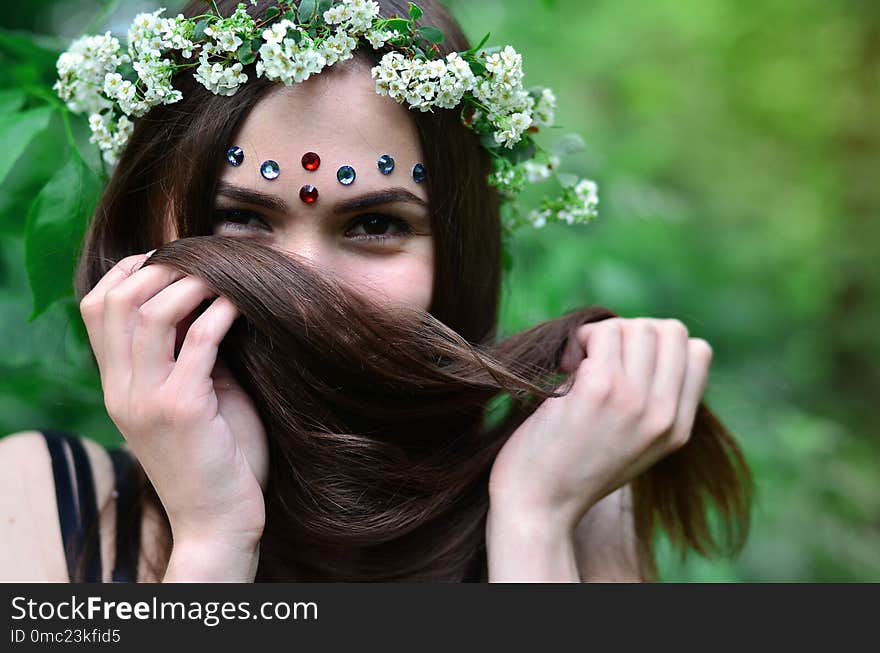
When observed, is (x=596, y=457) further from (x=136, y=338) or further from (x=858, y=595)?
(x=136, y=338)

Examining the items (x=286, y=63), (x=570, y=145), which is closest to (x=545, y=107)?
(x=570, y=145)

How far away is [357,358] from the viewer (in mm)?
1277

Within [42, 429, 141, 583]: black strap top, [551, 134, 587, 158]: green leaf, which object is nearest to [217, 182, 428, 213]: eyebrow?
[551, 134, 587, 158]: green leaf

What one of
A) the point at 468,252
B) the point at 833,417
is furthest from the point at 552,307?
the point at 833,417

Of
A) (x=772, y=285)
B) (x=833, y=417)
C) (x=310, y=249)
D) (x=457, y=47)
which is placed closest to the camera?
(x=310, y=249)

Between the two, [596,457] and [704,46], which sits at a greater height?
[704,46]

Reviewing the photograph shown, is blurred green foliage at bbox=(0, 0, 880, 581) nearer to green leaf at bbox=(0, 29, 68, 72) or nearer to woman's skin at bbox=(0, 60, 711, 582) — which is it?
green leaf at bbox=(0, 29, 68, 72)

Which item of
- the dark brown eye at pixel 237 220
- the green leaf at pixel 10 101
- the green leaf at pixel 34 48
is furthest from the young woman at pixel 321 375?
the green leaf at pixel 34 48

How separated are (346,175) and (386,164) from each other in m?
0.07

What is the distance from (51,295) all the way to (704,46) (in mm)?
4363

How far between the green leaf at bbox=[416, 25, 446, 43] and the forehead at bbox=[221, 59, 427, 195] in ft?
0.35

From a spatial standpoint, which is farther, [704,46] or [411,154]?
[704,46]

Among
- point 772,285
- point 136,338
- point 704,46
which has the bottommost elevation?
point 136,338

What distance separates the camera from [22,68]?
5.53 feet
